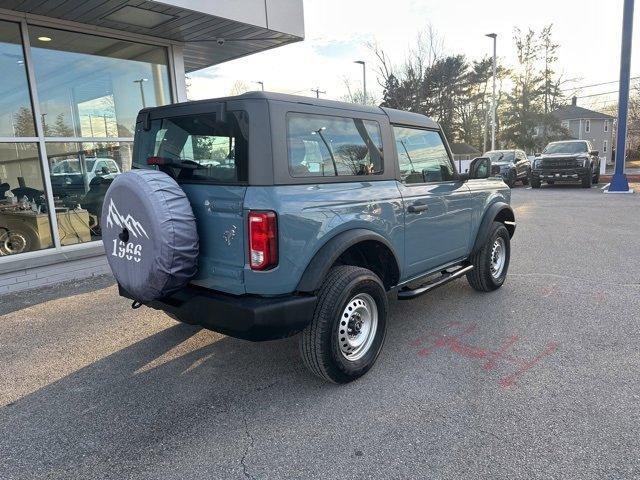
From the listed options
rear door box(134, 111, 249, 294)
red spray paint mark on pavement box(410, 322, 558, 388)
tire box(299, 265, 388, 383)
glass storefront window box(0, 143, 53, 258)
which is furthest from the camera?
glass storefront window box(0, 143, 53, 258)

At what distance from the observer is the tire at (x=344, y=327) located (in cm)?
296

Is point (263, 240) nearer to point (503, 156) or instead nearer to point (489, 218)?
point (489, 218)

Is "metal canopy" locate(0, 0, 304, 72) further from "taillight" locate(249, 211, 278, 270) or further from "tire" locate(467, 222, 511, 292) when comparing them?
"tire" locate(467, 222, 511, 292)

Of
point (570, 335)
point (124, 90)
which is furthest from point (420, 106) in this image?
point (570, 335)

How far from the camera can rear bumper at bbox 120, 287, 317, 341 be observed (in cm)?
268

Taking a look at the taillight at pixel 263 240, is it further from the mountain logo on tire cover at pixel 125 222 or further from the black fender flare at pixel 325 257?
the mountain logo on tire cover at pixel 125 222

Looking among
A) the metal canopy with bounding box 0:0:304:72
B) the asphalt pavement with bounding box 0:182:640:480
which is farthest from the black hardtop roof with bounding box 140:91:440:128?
the metal canopy with bounding box 0:0:304:72

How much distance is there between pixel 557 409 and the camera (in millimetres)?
2814

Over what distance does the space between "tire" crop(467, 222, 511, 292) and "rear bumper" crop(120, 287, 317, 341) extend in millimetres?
2739

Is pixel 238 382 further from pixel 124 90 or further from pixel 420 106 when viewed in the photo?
pixel 420 106

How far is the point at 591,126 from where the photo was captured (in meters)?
49.9

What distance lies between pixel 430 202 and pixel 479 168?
1.05m

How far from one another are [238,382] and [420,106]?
39400mm

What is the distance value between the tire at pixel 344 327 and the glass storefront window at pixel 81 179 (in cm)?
468
